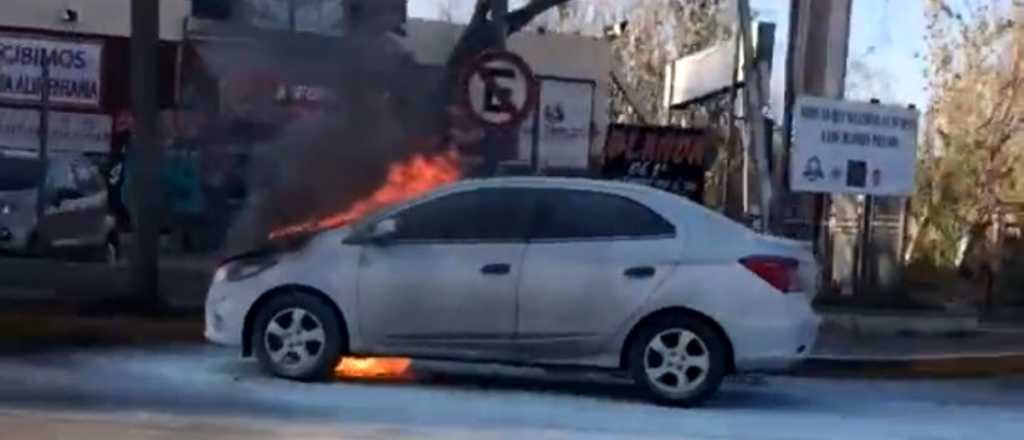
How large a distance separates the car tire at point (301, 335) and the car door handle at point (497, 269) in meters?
1.04

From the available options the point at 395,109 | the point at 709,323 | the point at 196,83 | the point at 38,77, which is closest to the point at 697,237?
the point at 709,323

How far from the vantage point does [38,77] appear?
27.0m

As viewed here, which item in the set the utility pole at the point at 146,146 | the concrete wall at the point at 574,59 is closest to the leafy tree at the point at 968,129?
the concrete wall at the point at 574,59

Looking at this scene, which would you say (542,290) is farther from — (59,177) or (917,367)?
(59,177)

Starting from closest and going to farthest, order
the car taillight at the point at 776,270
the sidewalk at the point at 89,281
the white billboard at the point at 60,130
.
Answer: the car taillight at the point at 776,270 → the sidewalk at the point at 89,281 → the white billboard at the point at 60,130

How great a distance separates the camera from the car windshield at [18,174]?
2494 centimetres

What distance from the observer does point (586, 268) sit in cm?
1302

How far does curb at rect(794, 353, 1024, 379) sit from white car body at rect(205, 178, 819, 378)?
287 centimetres

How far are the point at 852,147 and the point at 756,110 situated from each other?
1141mm

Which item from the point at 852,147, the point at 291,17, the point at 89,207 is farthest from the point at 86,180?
the point at 852,147

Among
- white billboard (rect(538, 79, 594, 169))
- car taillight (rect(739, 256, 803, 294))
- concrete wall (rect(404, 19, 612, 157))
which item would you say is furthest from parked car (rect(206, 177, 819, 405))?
concrete wall (rect(404, 19, 612, 157))

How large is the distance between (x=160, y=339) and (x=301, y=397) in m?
3.40

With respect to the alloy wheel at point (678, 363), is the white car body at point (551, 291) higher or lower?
higher

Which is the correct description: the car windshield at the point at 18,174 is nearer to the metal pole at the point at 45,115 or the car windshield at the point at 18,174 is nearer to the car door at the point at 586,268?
the metal pole at the point at 45,115
